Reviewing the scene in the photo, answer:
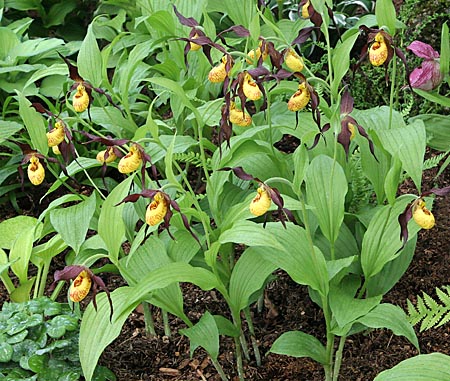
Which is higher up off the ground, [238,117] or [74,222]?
[238,117]

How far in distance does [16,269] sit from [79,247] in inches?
12.4

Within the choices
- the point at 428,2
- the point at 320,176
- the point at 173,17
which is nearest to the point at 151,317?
the point at 320,176

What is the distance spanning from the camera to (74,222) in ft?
5.47

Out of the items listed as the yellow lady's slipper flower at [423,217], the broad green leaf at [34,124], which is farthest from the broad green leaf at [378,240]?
the broad green leaf at [34,124]

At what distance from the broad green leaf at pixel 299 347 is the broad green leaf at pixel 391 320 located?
6.9 inches

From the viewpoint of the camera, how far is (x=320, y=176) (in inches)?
60.9

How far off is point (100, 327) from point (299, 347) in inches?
17.5

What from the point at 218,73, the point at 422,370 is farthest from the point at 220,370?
the point at 218,73

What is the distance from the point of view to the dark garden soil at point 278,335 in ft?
5.55

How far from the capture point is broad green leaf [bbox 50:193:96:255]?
1639mm

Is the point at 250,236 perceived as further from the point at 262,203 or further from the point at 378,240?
the point at 378,240

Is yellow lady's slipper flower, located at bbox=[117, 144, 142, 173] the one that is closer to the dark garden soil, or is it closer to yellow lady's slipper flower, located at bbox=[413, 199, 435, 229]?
yellow lady's slipper flower, located at bbox=[413, 199, 435, 229]

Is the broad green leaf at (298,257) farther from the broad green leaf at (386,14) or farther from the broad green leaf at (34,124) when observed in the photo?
the broad green leaf at (34,124)

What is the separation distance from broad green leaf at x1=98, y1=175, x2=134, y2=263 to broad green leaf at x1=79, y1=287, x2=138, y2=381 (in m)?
0.10
